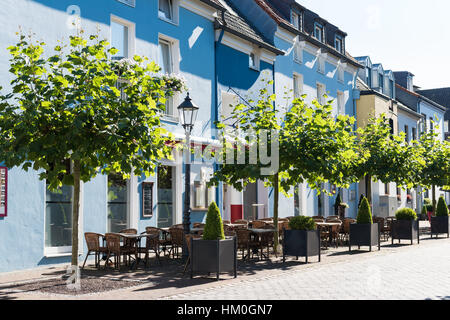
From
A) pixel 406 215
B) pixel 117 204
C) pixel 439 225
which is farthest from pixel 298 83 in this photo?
pixel 117 204

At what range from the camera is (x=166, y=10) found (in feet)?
58.7

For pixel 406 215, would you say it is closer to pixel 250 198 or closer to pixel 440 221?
pixel 440 221

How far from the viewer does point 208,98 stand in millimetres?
19203

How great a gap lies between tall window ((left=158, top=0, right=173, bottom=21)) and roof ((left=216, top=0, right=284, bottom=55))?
215 cm

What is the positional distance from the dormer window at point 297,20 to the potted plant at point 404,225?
11.8m

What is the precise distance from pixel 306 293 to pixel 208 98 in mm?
11458

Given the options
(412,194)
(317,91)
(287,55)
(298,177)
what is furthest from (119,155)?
(412,194)

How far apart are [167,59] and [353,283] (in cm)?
1043

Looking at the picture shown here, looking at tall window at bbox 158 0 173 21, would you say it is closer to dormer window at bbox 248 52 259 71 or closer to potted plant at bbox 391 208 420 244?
dormer window at bbox 248 52 259 71

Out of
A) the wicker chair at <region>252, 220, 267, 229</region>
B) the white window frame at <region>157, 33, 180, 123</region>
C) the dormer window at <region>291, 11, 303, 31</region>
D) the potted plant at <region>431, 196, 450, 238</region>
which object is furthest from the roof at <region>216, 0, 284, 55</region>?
the potted plant at <region>431, 196, 450, 238</region>

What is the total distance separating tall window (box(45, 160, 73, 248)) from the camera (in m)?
13.3

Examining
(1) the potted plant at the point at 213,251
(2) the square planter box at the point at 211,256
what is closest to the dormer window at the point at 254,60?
(1) the potted plant at the point at 213,251

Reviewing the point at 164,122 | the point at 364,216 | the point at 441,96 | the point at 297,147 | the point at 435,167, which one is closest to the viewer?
the point at 297,147
